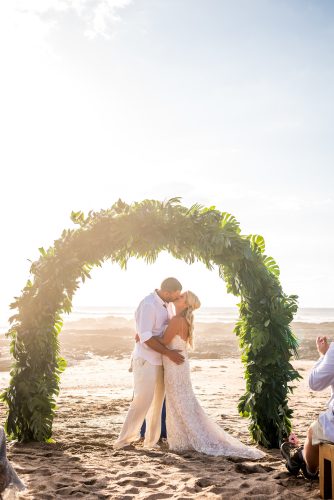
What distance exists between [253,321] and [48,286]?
3301 mm

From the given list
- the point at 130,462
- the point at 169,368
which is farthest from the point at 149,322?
the point at 130,462

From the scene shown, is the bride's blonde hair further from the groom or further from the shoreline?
the shoreline

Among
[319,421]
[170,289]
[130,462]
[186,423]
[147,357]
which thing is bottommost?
[130,462]

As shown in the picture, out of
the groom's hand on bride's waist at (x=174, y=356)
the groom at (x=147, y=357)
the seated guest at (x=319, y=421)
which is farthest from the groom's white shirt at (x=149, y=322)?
the seated guest at (x=319, y=421)

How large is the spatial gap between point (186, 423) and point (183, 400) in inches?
13.0

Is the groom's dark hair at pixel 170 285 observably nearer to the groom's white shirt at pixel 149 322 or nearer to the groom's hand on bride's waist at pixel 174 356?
the groom's white shirt at pixel 149 322

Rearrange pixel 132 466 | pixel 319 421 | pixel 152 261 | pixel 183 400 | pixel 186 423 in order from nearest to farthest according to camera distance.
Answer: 1. pixel 319 421
2. pixel 132 466
3. pixel 186 423
4. pixel 183 400
5. pixel 152 261


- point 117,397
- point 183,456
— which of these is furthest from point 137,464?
point 117,397

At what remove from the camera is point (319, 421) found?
17.0 ft

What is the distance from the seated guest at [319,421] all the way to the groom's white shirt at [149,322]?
2904 mm

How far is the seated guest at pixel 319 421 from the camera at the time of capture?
4887 millimetres

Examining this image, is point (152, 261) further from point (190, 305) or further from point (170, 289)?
point (190, 305)

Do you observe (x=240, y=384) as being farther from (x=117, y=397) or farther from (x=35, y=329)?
(x=35, y=329)

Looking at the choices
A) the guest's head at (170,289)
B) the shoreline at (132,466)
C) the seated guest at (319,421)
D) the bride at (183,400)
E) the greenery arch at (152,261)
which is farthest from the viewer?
the greenery arch at (152,261)
